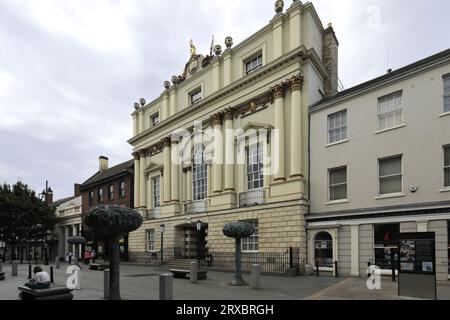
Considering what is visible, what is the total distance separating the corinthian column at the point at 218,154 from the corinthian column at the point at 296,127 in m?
6.29

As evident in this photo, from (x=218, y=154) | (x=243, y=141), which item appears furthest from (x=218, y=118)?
(x=243, y=141)

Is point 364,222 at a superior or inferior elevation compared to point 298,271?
superior

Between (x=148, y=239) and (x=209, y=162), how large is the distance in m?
10.6

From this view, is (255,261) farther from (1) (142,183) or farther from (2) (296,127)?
(1) (142,183)

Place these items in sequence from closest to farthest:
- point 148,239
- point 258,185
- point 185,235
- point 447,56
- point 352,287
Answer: point 352,287
point 447,56
point 258,185
point 185,235
point 148,239

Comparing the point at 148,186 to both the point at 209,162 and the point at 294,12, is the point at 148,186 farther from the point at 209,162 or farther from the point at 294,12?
the point at 294,12

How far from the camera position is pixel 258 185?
1035 inches

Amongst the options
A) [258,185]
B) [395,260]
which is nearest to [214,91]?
[258,185]

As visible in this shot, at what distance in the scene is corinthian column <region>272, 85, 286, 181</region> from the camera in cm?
2419

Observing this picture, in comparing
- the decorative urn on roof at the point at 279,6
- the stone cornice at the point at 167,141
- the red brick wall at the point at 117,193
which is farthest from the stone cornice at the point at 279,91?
the red brick wall at the point at 117,193

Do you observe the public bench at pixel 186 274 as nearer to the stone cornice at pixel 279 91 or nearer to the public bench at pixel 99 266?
the public bench at pixel 99 266

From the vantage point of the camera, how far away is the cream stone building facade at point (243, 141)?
23844 mm

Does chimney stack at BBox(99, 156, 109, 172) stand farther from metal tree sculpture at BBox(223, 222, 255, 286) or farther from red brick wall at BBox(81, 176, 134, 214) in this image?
metal tree sculpture at BBox(223, 222, 255, 286)

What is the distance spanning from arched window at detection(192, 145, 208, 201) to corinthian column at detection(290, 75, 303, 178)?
8.65m
